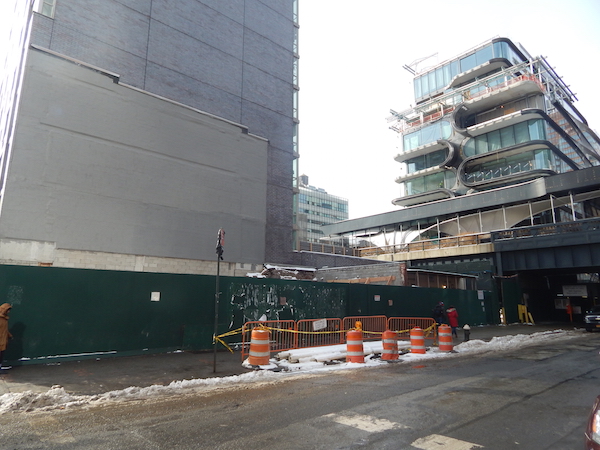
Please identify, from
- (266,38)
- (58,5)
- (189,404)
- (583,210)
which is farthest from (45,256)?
(583,210)

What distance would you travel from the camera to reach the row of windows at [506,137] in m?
48.5

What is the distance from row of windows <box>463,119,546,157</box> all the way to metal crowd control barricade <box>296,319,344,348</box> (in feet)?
148

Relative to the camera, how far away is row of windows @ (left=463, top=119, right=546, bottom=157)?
48469mm

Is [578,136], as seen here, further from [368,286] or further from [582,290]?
[368,286]

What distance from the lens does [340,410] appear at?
6.16 m

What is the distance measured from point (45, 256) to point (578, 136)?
225 ft

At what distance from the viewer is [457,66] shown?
63.0 meters

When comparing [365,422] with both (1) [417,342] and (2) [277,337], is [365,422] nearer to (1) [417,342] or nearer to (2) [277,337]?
(1) [417,342]

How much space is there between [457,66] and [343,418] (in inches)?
2718

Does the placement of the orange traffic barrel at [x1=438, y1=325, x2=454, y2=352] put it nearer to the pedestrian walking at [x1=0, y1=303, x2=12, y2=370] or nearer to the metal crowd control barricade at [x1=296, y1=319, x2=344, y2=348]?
the metal crowd control barricade at [x1=296, y1=319, x2=344, y2=348]

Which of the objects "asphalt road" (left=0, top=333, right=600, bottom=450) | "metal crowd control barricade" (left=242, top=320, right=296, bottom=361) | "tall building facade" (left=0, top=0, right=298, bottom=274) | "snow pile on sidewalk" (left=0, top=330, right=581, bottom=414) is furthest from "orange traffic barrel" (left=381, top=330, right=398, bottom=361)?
"tall building facade" (left=0, top=0, right=298, bottom=274)

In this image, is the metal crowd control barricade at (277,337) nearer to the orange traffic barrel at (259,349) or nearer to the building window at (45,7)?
the orange traffic barrel at (259,349)

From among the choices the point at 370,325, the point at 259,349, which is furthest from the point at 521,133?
the point at 259,349

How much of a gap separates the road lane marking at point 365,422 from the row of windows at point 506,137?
2090 inches
